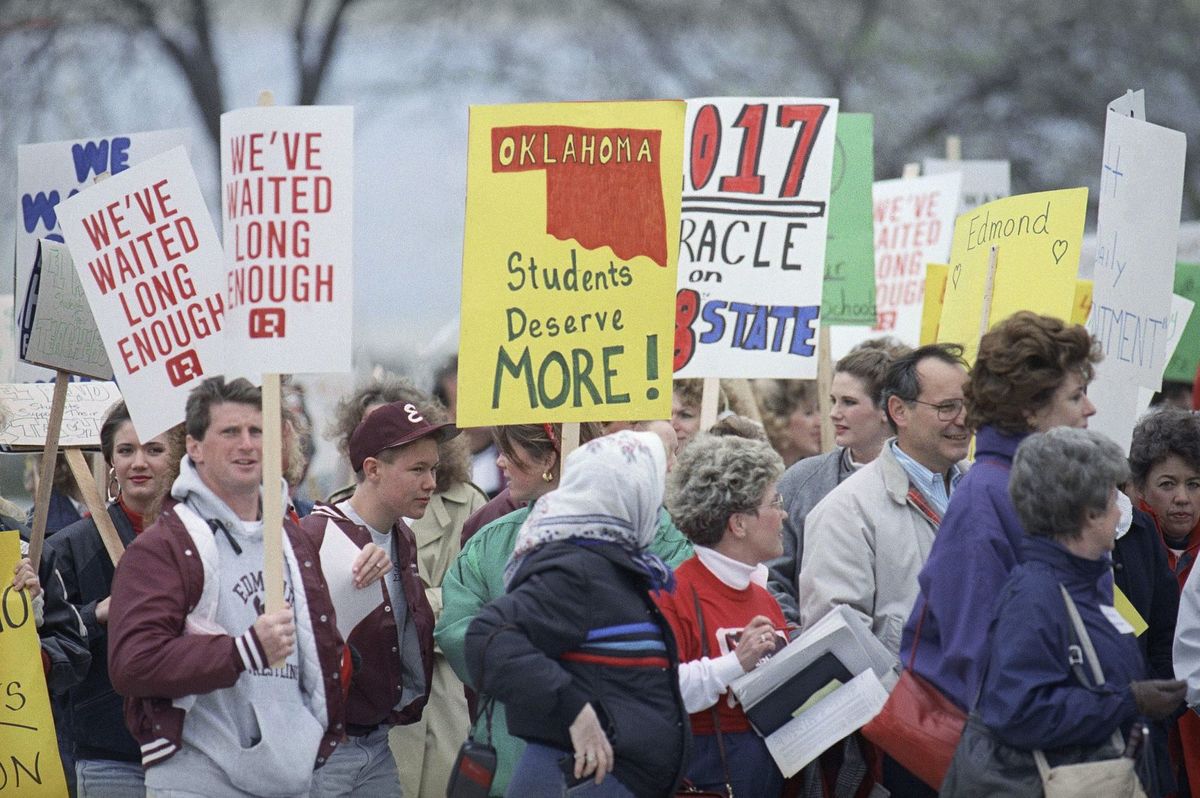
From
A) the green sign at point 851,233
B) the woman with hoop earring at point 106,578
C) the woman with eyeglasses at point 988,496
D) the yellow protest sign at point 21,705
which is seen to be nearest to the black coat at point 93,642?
the woman with hoop earring at point 106,578

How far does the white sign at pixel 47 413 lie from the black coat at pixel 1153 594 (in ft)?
12.1

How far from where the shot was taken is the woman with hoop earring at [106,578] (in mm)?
5559

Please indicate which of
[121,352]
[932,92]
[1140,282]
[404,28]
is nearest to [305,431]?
[121,352]

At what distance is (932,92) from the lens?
813 inches

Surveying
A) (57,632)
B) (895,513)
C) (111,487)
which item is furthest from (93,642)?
(895,513)

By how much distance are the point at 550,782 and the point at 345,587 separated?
131 centimetres

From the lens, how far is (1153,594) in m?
5.77

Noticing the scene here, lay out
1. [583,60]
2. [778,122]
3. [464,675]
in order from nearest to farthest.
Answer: [464,675]
[778,122]
[583,60]

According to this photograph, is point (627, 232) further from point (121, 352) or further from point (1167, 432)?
point (1167, 432)

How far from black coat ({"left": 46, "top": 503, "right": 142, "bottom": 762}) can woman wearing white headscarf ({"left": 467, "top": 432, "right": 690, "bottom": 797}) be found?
174 cm

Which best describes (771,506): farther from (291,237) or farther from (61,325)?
(61,325)

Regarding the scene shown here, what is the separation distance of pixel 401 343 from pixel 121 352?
12.4m

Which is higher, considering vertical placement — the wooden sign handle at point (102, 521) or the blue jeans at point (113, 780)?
the wooden sign handle at point (102, 521)

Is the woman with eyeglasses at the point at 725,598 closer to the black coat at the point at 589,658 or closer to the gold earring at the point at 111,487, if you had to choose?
the black coat at the point at 589,658
